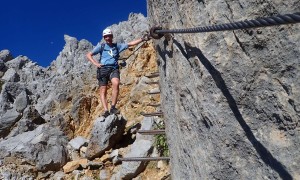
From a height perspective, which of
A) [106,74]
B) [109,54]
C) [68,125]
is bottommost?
[106,74]

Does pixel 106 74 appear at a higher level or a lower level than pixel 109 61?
lower

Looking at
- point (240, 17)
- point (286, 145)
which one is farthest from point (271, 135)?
point (240, 17)

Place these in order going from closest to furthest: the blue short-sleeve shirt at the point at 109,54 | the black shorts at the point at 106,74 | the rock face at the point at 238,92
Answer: the rock face at the point at 238,92 → the blue short-sleeve shirt at the point at 109,54 → the black shorts at the point at 106,74

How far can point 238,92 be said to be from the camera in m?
2.55

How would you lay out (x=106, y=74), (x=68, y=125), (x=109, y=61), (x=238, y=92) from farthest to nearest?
(x=68, y=125) → (x=106, y=74) → (x=109, y=61) → (x=238, y=92)

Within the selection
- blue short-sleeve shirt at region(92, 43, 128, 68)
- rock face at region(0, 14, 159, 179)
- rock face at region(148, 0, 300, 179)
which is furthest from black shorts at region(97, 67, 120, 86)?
rock face at region(148, 0, 300, 179)

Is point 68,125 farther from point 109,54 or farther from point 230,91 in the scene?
point 230,91

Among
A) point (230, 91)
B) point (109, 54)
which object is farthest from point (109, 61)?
point (230, 91)

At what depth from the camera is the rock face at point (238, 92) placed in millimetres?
2230

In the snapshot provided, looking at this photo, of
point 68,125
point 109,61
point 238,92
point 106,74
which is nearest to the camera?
point 238,92

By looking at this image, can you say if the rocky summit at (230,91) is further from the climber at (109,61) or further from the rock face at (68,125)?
the rock face at (68,125)

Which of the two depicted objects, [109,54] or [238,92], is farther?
[109,54]

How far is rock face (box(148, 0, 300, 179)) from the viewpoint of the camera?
7.32ft

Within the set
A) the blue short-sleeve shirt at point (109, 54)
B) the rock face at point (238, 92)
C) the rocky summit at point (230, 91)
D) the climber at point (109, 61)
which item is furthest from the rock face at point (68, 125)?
the rock face at point (238, 92)
